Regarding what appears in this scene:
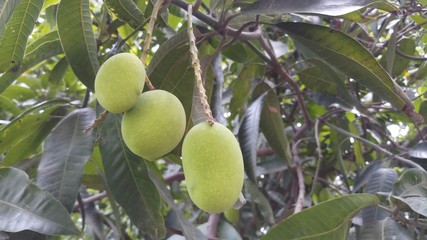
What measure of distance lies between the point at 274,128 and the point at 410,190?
44cm

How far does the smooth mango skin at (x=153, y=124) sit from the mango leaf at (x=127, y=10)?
35 centimetres

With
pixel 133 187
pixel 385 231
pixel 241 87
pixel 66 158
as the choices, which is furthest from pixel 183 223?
pixel 241 87

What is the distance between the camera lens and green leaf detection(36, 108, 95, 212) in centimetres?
85

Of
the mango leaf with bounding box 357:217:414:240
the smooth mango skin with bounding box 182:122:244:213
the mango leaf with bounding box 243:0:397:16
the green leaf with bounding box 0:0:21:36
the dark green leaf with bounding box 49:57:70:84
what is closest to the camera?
the smooth mango skin with bounding box 182:122:244:213

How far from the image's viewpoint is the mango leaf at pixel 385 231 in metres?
0.86

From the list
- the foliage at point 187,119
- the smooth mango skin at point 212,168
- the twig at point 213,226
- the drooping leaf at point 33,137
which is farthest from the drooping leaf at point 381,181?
the drooping leaf at point 33,137

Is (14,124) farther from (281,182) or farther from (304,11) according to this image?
(281,182)

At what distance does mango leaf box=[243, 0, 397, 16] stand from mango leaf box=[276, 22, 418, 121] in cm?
8

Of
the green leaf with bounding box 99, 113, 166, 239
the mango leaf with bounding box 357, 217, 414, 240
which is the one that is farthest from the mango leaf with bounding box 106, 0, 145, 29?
the mango leaf with bounding box 357, 217, 414, 240

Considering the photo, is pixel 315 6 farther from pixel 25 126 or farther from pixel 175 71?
pixel 25 126

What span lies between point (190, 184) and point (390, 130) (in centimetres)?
129

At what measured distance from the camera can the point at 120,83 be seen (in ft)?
2.02

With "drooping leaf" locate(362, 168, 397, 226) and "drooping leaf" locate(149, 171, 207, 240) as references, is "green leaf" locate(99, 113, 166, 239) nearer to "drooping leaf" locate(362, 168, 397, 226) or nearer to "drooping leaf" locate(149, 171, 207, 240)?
"drooping leaf" locate(149, 171, 207, 240)

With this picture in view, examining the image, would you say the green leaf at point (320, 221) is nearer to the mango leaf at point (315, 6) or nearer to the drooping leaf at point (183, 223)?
the drooping leaf at point (183, 223)
